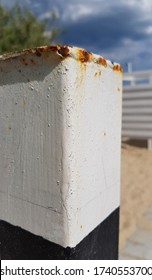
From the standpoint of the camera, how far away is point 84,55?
4.40 feet

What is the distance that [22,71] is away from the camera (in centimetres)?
138

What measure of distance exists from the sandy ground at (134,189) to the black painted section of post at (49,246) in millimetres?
1031

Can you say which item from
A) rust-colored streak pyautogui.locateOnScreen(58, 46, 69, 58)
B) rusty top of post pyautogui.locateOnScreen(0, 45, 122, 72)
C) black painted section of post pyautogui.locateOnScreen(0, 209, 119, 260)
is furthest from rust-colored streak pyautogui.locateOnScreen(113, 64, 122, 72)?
black painted section of post pyautogui.locateOnScreen(0, 209, 119, 260)

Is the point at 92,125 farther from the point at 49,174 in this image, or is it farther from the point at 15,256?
the point at 15,256

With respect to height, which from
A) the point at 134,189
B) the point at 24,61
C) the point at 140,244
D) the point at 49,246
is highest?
the point at 24,61

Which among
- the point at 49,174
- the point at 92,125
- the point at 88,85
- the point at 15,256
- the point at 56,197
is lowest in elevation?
the point at 15,256

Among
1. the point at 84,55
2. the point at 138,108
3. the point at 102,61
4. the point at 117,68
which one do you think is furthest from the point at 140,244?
the point at 138,108

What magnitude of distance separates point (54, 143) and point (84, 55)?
401 mm

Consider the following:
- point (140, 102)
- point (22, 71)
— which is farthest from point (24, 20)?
point (22, 71)

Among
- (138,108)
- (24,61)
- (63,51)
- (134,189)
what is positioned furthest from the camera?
(138,108)

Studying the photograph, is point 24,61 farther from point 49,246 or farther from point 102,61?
point 49,246

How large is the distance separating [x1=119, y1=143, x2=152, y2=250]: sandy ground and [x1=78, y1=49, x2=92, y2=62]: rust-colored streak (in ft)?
6.14

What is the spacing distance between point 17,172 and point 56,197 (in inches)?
9.7

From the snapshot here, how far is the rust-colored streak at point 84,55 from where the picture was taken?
1.32 metres
